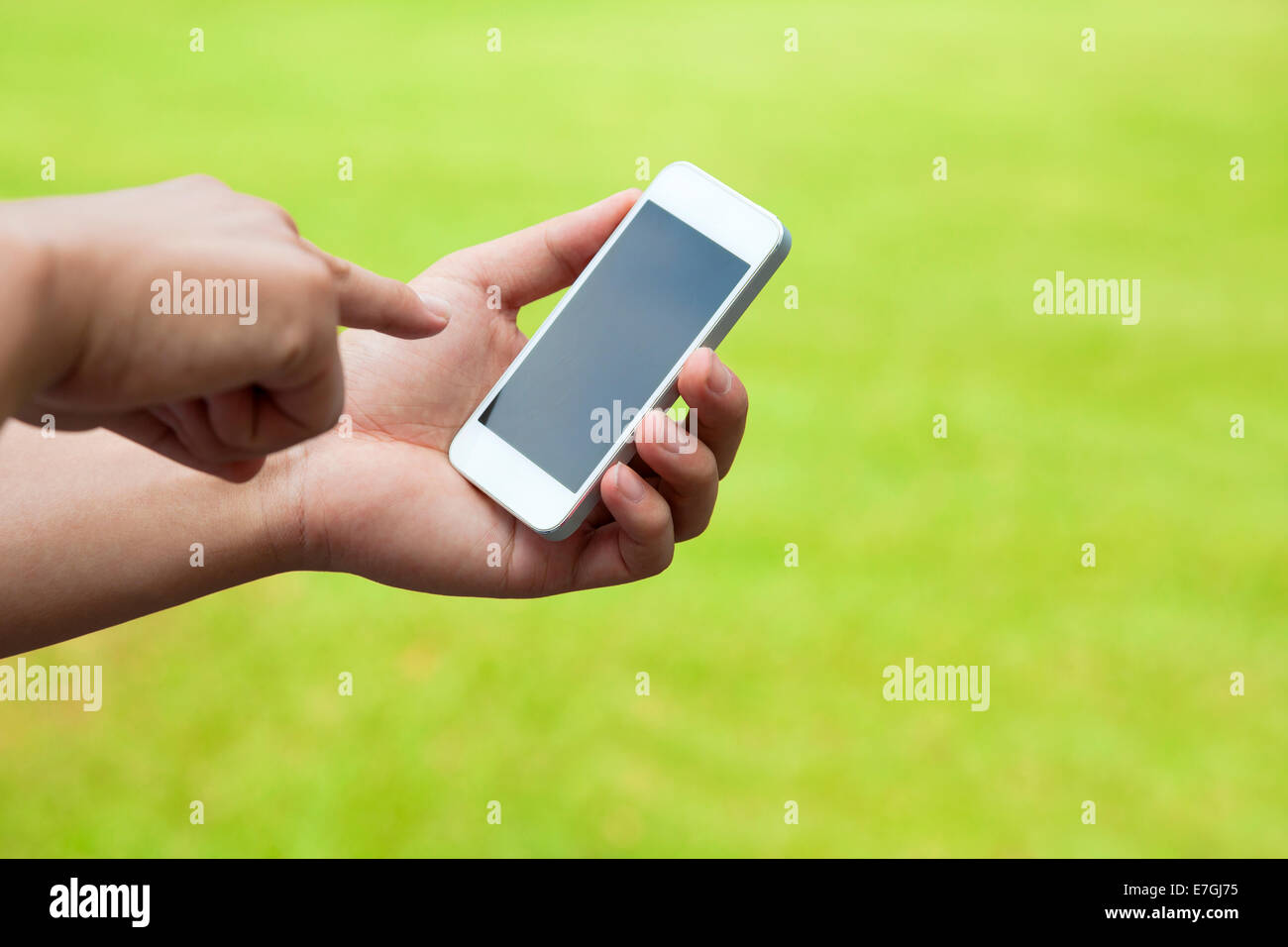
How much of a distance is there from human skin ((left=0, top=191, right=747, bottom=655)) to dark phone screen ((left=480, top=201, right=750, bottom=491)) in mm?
67

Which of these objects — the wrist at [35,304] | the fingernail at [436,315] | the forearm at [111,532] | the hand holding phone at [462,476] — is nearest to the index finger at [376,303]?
the fingernail at [436,315]

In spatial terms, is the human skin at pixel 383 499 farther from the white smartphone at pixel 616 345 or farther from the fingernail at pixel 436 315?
the fingernail at pixel 436 315

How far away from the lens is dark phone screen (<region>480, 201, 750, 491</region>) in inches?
50.6

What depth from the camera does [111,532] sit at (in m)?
1.17

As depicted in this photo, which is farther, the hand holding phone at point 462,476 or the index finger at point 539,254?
the index finger at point 539,254

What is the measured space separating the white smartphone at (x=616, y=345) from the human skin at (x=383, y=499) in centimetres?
4

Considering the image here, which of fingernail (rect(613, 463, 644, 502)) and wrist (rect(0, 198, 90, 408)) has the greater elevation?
wrist (rect(0, 198, 90, 408))

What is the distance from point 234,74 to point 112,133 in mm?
653

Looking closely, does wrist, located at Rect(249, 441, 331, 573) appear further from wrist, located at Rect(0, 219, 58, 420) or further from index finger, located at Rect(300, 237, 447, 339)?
wrist, located at Rect(0, 219, 58, 420)

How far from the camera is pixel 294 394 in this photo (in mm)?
754

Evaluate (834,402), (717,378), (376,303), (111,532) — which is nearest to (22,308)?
(376,303)

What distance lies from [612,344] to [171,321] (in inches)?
27.8

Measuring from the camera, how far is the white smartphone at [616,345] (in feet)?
4.18

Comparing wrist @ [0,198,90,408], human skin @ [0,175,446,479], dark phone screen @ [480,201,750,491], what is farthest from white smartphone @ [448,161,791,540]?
wrist @ [0,198,90,408]
